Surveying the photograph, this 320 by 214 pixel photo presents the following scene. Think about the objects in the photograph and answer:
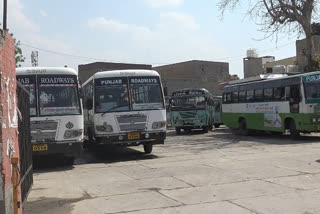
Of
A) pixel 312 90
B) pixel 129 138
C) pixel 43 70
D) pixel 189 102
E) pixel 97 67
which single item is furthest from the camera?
pixel 97 67

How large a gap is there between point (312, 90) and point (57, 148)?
11.3m

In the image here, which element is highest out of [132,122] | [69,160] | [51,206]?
[132,122]

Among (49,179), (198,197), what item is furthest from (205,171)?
(49,179)

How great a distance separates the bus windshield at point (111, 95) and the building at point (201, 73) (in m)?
37.2

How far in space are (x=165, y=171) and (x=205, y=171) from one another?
1031 millimetres

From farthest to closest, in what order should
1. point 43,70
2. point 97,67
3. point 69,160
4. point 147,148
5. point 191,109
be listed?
1. point 97,67
2. point 191,109
3. point 147,148
4. point 69,160
5. point 43,70

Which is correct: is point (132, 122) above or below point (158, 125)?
above

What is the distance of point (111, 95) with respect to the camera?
14.4 meters

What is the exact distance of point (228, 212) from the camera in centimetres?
685

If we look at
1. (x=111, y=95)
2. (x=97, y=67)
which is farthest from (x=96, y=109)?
(x=97, y=67)

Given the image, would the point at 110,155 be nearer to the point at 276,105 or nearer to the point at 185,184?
the point at 185,184

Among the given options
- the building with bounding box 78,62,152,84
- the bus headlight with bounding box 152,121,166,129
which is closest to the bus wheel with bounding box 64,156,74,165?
the bus headlight with bounding box 152,121,166,129

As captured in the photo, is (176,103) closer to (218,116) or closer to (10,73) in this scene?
(218,116)

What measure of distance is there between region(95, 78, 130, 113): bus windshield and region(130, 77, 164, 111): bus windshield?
0.26m
